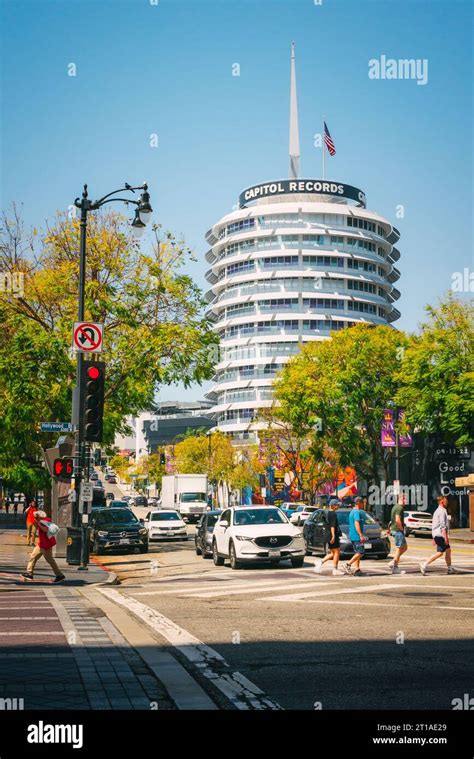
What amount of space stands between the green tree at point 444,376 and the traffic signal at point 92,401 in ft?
111

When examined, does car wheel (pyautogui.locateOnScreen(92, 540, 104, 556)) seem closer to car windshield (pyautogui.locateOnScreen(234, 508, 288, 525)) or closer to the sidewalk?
car windshield (pyautogui.locateOnScreen(234, 508, 288, 525))

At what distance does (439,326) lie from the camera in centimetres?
5550

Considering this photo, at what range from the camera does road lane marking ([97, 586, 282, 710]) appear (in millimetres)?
7453

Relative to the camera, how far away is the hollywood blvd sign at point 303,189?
121188 mm

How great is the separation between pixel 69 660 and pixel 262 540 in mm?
14768

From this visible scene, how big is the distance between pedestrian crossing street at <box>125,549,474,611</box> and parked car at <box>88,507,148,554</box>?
810cm

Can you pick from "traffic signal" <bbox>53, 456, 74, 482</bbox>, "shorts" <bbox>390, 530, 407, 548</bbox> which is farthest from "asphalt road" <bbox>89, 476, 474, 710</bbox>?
"traffic signal" <bbox>53, 456, 74, 482</bbox>

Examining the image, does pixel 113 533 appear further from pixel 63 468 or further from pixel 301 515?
pixel 301 515

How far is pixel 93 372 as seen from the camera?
2203cm

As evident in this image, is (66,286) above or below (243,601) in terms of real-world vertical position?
above

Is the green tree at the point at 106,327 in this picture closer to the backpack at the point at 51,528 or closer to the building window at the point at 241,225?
the backpack at the point at 51,528

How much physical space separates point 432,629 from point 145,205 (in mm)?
15736

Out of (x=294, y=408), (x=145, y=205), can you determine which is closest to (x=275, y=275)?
(x=294, y=408)
